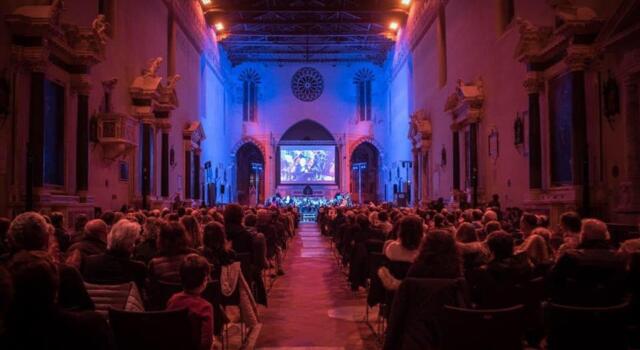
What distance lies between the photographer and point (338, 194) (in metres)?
40.0

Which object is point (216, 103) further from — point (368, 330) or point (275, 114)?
point (368, 330)

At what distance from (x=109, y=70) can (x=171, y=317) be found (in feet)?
48.7

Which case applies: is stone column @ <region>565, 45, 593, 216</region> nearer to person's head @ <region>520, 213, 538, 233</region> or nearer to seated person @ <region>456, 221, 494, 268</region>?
person's head @ <region>520, 213, 538, 233</region>

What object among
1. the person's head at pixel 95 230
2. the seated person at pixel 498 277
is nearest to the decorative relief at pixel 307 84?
the person's head at pixel 95 230

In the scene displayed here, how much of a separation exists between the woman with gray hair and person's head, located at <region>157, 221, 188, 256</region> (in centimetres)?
23

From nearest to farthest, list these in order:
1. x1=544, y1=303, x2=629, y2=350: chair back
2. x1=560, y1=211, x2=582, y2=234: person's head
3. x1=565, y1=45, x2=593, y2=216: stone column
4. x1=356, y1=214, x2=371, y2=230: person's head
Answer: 1. x1=544, y1=303, x2=629, y2=350: chair back
2. x1=560, y1=211, x2=582, y2=234: person's head
3. x1=356, y1=214, x2=371, y2=230: person's head
4. x1=565, y1=45, x2=593, y2=216: stone column

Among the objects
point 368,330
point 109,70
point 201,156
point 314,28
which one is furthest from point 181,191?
point 368,330

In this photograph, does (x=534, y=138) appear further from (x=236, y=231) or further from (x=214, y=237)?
(x=214, y=237)

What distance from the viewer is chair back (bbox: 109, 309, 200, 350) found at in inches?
148

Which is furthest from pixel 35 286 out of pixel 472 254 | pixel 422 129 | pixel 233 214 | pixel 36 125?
pixel 422 129

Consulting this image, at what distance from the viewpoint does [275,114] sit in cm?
4153

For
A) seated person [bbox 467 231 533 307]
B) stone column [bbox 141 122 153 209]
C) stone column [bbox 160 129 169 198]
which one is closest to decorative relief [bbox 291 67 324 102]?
stone column [bbox 160 129 169 198]

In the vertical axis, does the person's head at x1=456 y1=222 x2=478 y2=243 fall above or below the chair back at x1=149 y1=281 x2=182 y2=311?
above

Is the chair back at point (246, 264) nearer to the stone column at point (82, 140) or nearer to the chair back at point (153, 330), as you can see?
the chair back at point (153, 330)
